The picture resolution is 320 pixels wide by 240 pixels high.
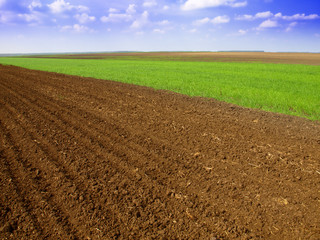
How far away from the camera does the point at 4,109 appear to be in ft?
30.8

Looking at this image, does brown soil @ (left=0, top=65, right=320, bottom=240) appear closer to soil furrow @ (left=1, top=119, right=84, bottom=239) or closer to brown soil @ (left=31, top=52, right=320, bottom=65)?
soil furrow @ (left=1, top=119, right=84, bottom=239)

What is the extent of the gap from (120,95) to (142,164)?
800cm

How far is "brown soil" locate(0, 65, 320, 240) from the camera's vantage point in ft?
11.0

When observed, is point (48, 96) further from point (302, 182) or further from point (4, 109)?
point (302, 182)

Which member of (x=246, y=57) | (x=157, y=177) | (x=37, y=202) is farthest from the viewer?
(x=246, y=57)

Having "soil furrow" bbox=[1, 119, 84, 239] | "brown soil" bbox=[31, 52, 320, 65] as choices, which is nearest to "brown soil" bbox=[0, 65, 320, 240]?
"soil furrow" bbox=[1, 119, 84, 239]

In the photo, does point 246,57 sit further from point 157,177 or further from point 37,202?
Answer: point 37,202

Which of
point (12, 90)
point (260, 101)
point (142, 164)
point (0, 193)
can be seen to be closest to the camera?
point (0, 193)

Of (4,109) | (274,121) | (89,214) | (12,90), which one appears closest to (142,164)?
(89,214)

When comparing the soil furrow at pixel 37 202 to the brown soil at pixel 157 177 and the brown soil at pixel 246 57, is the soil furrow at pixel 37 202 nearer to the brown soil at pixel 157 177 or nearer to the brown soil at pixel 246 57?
the brown soil at pixel 157 177

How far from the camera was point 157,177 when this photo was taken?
4.58 meters

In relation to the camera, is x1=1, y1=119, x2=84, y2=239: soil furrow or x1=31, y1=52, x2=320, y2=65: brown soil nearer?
x1=1, y1=119, x2=84, y2=239: soil furrow

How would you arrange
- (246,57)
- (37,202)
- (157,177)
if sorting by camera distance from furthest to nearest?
(246,57) → (157,177) → (37,202)

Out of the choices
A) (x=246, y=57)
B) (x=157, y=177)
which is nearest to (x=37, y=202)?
(x=157, y=177)
